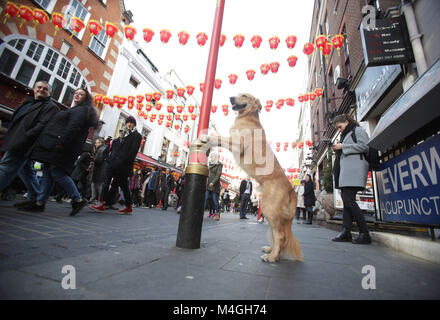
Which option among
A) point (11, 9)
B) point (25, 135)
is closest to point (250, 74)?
point (25, 135)

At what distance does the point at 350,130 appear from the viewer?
341cm

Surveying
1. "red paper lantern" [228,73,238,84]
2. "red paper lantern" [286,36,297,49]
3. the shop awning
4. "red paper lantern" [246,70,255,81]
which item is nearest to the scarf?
the shop awning

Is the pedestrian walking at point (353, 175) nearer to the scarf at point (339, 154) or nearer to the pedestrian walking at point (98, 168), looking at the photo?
the scarf at point (339, 154)

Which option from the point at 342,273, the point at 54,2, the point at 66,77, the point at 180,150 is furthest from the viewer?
the point at 180,150

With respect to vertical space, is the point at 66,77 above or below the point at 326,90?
below

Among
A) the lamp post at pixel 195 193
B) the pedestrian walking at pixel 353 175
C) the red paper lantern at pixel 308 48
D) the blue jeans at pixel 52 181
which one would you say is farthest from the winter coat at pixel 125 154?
the red paper lantern at pixel 308 48

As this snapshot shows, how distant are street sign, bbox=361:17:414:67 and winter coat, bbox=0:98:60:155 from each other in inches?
285

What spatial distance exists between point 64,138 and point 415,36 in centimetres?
765

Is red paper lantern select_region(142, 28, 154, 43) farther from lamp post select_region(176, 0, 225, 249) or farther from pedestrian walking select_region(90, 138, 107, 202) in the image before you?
lamp post select_region(176, 0, 225, 249)

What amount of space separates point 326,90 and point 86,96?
1239 cm

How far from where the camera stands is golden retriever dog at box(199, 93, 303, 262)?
6.48 feet

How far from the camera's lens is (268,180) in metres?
2.11

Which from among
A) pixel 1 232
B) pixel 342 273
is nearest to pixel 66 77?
pixel 1 232

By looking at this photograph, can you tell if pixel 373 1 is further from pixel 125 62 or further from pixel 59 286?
pixel 125 62
